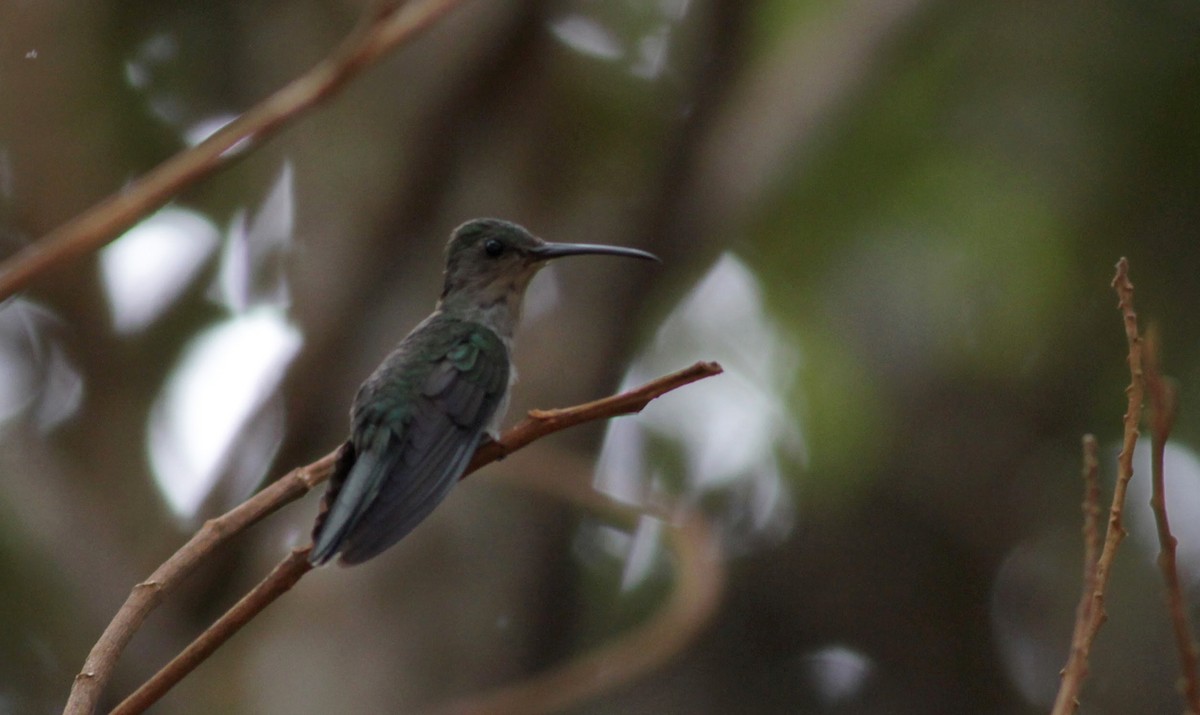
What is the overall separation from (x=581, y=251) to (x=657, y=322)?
3.36 meters

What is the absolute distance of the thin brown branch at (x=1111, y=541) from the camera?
156 cm

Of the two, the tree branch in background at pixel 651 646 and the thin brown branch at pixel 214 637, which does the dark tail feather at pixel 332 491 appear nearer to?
the thin brown branch at pixel 214 637

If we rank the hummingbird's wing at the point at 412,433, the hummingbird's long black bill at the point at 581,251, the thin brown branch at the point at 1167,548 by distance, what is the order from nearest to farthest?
1. the thin brown branch at the point at 1167,548
2. the hummingbird's wing at the point at 412,433
3. the hummingbird's long black bill at the point at 581,251

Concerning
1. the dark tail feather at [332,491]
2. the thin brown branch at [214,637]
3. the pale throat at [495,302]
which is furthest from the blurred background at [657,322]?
the thin brown branch at [214,637]

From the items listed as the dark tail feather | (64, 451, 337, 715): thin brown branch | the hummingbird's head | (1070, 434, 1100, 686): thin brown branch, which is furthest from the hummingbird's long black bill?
(1070, 434, 1100, 686): thin brown branch

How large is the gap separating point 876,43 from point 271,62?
299 centimetres

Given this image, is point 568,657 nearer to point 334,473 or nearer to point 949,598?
point 949,598

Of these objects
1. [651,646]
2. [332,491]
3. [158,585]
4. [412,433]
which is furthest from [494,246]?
[158,585]

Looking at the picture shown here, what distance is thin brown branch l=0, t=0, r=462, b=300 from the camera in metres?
1.17

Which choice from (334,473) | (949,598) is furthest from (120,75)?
(949,598)

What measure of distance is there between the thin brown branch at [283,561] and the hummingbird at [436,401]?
13 cm

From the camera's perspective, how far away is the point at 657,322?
268 inches

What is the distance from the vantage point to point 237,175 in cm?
658

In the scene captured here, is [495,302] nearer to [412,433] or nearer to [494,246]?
[494,246]
